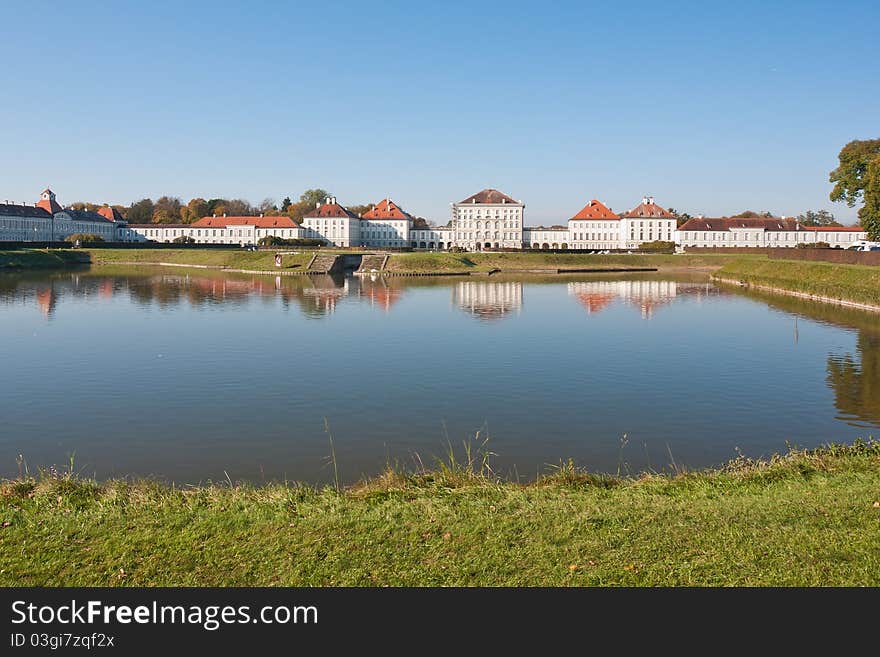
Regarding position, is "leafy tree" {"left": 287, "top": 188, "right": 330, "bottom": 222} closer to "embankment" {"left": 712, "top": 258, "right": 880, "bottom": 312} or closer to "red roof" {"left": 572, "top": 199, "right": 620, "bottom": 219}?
"red roof" {"left": 572, "top": 199, "right": 620, "bottom": 219}

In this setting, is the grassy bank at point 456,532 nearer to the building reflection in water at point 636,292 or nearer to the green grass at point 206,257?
the building reflection in water at point 636,292

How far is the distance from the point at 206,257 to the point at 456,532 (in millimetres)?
61257

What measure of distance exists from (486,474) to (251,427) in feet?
13.8

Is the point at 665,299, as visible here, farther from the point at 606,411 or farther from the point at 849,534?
the point at 849,534

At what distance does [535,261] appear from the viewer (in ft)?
206

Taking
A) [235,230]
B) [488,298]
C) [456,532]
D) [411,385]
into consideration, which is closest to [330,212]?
[235,230]

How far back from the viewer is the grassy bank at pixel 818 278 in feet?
102

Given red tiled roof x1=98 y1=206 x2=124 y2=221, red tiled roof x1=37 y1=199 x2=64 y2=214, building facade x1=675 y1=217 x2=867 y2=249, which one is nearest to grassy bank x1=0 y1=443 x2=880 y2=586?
building facade x1=675 y1=217 x2=867 y2=249

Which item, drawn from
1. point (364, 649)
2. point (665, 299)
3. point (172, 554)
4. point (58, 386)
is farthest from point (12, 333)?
point (665, 299)

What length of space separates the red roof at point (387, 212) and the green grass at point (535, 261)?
4017 centimetres

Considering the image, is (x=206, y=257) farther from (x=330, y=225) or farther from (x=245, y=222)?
(x=330, y=225)

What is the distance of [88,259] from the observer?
215 feet

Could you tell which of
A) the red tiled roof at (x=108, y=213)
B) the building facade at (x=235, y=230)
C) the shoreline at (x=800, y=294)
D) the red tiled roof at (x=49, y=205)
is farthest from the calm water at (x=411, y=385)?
the red tiled roof at (x=108, y=213)

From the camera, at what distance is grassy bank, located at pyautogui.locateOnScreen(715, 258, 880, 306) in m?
31.2
